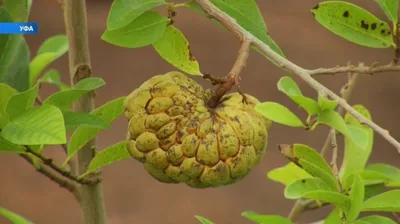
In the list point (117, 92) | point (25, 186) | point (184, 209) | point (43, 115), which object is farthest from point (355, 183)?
point (117, 92)

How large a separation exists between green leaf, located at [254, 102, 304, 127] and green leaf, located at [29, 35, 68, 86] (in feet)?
2.35

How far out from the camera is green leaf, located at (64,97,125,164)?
4.13 feet

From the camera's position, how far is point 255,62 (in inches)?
225

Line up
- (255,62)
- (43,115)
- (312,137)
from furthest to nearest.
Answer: (255,62) → (312,137) → (43,115)

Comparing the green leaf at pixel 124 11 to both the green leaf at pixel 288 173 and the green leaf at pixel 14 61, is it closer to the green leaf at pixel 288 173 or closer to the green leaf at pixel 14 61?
the green leaf at pixel 14 61

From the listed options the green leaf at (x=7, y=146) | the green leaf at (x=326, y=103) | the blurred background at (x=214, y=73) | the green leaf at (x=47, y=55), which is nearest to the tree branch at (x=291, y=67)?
the green leaf at (x=326, y=103)

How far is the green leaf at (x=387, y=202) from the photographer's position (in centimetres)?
112

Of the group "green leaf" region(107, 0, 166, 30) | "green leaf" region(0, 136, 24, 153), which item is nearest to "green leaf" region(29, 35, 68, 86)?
"green leaf" region(0, 136, 24, 153)

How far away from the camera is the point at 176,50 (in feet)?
3.94

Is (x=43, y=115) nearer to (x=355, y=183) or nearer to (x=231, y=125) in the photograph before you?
(x=231, y=125)

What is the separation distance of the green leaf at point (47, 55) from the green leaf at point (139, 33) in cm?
54

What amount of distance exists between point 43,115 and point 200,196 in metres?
3.55

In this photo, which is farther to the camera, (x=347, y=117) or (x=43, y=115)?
(x=347, y=117)

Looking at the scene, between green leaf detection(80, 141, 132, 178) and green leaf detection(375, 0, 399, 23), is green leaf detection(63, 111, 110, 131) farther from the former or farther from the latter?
green leaf detection(375, 0, 399, 23)
